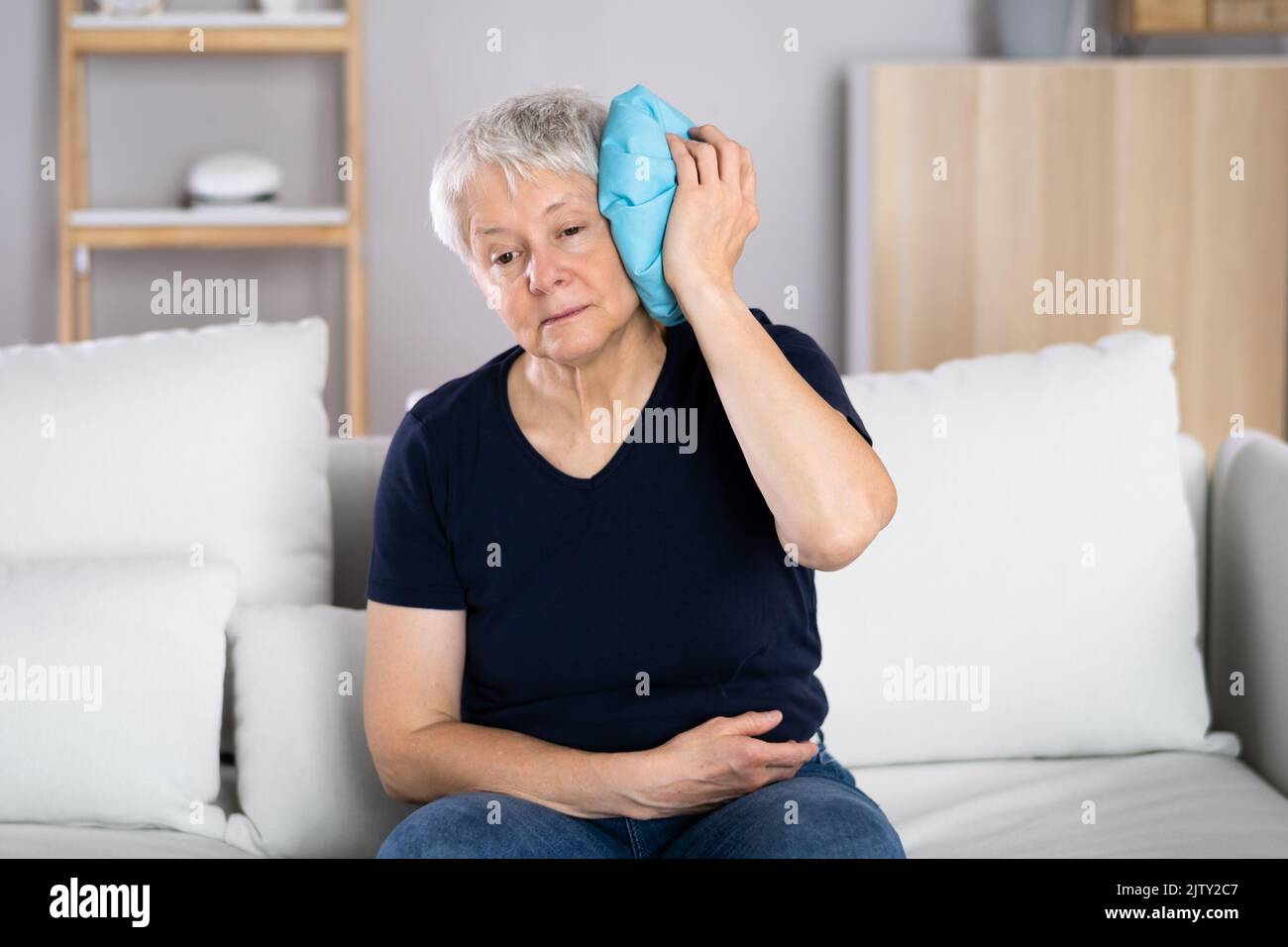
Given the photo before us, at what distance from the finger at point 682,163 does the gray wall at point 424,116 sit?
2347 millimetres

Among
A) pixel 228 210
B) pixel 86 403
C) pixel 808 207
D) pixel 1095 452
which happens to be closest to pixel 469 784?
pixel 86 403

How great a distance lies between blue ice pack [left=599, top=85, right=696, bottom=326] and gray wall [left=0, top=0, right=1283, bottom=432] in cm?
236

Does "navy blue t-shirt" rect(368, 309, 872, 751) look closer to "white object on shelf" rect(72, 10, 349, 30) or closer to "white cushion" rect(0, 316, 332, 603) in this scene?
"white cushion" rect(0, 316, 332, 603)

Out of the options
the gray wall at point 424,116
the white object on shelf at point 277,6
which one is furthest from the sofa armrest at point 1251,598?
the white object on shelf at point 277,6

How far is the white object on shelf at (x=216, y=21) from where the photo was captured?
10.7ft

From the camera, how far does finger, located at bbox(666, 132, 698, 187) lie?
4.18 ft

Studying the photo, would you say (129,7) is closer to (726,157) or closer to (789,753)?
(726,157)

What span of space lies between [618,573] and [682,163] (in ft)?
1.32

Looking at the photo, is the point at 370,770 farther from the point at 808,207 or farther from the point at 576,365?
the point at 808,207

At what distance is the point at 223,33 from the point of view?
3.29 m

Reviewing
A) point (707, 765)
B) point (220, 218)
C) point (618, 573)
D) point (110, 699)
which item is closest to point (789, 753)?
point (707, 765)

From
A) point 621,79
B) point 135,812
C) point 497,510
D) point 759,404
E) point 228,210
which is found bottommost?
point 135,812
